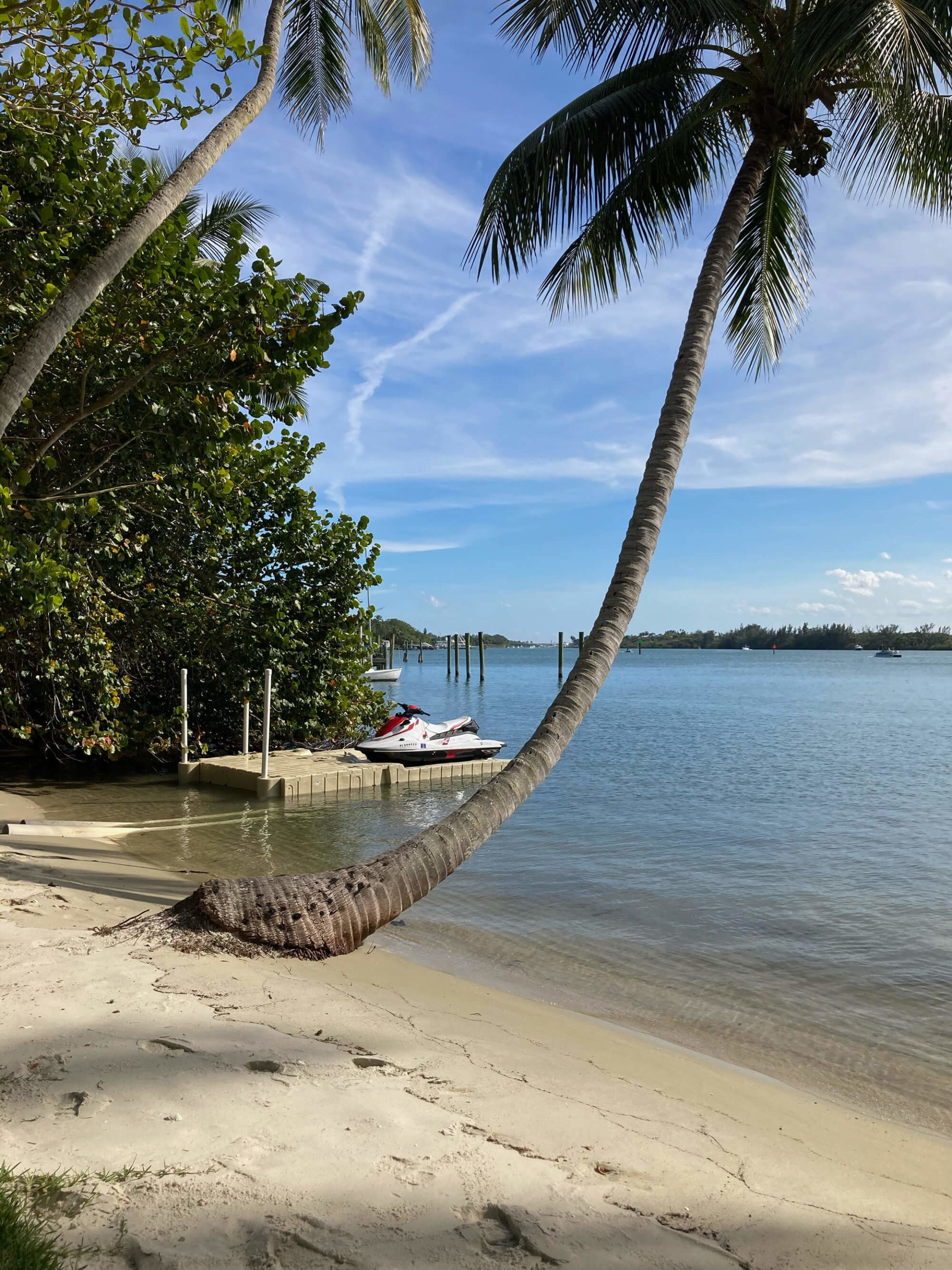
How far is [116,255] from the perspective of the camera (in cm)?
588

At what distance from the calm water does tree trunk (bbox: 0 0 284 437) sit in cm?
532

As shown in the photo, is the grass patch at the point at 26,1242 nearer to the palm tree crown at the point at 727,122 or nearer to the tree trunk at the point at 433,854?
the tree trunk at the point at 433,854

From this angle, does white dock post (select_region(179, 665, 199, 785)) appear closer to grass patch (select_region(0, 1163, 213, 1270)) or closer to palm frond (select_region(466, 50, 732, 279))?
palm frond (select_region(466, 50, 732, 279))

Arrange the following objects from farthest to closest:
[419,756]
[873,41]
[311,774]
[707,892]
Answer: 1. [419,756]
2. [311,774]
3. [707,892]
4. [873,41]

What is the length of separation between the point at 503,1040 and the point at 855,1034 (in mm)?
2926

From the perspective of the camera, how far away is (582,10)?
874 centimetres

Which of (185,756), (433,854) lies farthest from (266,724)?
(433,854)

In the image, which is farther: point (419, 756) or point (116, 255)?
point (419, 756)

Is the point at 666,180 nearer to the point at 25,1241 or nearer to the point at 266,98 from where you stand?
the point at 266,98

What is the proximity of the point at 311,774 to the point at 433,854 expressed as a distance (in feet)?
34.0

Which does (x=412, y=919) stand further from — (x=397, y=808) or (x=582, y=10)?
(x=582, y=10)

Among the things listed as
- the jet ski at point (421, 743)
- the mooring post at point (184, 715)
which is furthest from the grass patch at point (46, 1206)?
the jet ski at point (421, 743)

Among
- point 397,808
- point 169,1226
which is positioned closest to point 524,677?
point 397,808

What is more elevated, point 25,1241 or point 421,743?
point 25,1241
